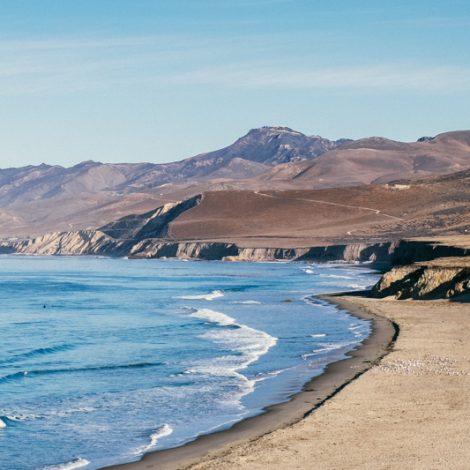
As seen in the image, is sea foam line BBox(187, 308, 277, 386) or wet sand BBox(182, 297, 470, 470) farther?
sea foam line BBox(187, 308, 277, 386)

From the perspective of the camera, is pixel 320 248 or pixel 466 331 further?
pixel 320 248

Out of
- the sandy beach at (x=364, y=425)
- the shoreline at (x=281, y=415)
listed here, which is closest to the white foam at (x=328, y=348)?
the shoreline at (x=281, y=415)

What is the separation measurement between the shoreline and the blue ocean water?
1.57 ft

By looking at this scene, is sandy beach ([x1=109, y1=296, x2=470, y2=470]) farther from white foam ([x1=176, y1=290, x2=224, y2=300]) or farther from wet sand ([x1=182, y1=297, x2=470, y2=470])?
white foam ([x1=176, y1=290, x2=224, y2=300])

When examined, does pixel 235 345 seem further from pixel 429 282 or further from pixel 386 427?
pixel 386 427

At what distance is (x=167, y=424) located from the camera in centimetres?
2347

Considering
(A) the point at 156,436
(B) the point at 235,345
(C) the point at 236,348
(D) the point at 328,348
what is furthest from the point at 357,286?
(A) the point at 156,436

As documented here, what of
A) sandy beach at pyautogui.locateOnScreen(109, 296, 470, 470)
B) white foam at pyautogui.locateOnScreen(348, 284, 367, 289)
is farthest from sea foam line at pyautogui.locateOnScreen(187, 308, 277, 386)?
white foam at pyautogui.locateOnScreen(348, 284, 367, 289)

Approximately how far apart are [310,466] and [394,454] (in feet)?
5.56

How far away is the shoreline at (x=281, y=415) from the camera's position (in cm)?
1958

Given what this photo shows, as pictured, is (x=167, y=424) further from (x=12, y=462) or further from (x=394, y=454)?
(x=394, y=454)

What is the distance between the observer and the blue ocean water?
72.7 ft

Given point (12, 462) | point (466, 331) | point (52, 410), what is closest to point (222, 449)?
point (12, 462)

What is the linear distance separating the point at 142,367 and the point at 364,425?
13464 millimetres
